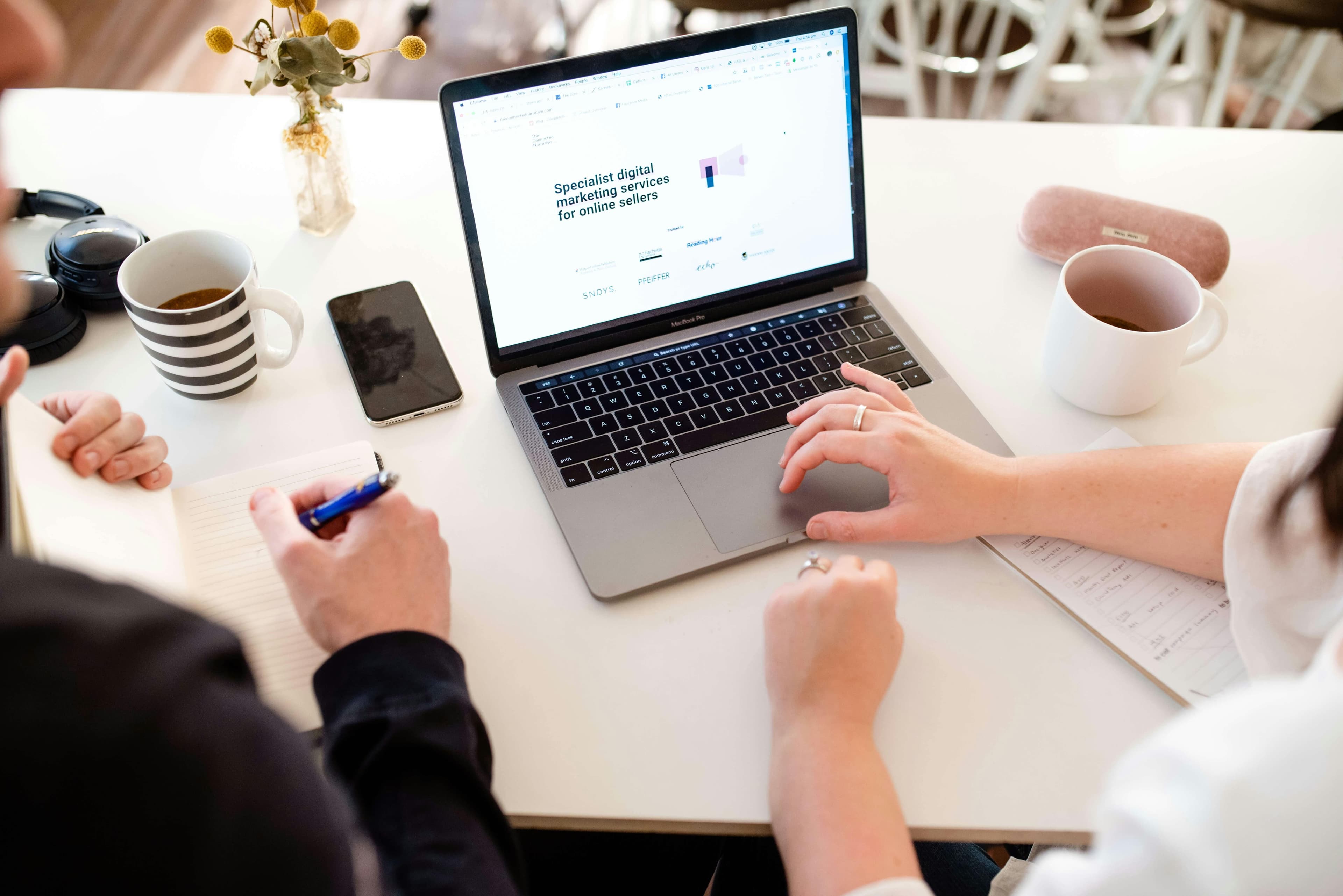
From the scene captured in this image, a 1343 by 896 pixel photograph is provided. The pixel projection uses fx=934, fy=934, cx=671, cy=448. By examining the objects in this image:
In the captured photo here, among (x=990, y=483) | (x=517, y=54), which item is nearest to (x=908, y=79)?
(x=517, y=54)

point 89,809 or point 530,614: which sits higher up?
point 89,809

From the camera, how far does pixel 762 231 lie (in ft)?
3.01

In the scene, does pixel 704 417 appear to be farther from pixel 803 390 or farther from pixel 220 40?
pixel 220 40

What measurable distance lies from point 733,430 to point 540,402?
7.1 inches

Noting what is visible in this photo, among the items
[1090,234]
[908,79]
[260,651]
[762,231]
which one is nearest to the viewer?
[260,651]

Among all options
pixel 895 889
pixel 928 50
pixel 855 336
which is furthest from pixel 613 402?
pixel 928 50

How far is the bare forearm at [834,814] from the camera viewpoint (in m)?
0.58

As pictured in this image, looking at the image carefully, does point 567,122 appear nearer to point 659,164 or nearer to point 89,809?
point 659,164

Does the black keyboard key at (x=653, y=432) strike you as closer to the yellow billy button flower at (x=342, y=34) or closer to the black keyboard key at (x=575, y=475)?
the black keyboard key at (x=575, y=475)

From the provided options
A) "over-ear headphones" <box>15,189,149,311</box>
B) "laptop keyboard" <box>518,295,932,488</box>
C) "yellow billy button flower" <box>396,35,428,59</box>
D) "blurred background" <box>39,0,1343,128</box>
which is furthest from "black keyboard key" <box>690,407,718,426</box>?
"blurred background" <box>39,0,1343,128</box>

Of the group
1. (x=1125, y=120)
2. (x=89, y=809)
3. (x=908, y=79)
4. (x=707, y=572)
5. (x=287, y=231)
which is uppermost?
(x=89, y=809)

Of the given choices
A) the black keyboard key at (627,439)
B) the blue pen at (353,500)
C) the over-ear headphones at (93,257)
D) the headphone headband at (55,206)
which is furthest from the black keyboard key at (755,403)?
the headphone headband at (55,206)

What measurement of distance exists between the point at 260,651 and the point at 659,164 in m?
0.53

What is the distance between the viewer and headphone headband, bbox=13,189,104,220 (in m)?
1.02
